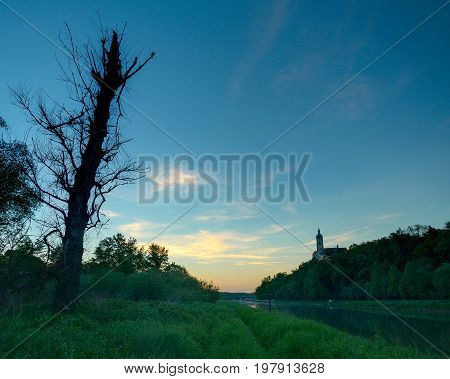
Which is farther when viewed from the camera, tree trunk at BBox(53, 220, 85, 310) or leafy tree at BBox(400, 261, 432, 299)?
leafy tree at BBox(400, 261, 432, 299)

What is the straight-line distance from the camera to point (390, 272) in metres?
74.0

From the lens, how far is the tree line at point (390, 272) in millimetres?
61969

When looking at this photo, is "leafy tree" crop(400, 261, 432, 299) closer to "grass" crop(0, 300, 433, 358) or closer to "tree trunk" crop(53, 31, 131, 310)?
"grass" crop(0, 300, 433, 358)

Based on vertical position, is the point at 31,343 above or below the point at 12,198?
below

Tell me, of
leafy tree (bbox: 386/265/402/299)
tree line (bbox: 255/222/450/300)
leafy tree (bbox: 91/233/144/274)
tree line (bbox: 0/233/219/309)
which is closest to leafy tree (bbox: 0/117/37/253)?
tree line (bbox: 0/233/219/309)

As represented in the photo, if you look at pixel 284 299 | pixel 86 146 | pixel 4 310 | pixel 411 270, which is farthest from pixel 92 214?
pixel 284 299

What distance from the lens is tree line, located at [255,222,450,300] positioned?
62.0m

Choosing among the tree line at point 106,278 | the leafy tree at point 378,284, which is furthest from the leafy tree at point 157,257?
the leafy tree at point 378,284

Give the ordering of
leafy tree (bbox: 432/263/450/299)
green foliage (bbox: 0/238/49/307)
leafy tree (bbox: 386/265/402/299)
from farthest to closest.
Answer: leafy tree (bbox: 386/265/402/299) → leafy tree (bbox: 432/263/450/299) → green foliage (bbox: 0/238/49/307)
